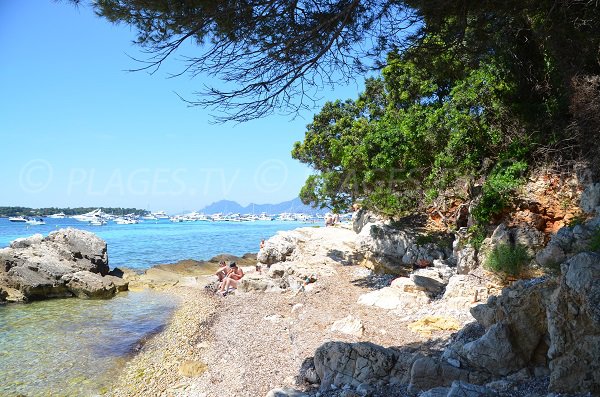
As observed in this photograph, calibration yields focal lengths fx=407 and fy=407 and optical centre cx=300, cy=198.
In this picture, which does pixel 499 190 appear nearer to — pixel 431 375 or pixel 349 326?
pixel 349 326

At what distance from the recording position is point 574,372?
146 inches

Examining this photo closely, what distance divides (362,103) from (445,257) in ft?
23.5

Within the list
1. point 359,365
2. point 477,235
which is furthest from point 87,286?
point 477,235

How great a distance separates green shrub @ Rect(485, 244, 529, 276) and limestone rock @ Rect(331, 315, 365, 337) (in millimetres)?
2976

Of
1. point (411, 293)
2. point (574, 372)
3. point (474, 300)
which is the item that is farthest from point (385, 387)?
point (411, 293)

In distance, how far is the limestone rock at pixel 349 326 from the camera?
8305 mm

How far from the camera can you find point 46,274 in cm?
1627

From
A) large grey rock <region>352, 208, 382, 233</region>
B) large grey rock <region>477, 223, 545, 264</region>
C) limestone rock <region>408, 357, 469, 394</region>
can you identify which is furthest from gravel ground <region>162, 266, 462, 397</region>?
large grey rock <region>352, 208, 382, 233</region>

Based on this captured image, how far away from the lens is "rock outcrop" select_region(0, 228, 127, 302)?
15594 millimetres

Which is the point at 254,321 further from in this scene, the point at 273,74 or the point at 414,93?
the point at 414,93

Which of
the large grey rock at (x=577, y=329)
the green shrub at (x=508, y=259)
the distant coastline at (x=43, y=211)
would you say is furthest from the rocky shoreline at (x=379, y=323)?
the distant coastline at (x=43, y=211)

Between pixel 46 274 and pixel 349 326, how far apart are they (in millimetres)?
13585

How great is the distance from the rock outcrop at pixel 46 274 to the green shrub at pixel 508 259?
1421cm

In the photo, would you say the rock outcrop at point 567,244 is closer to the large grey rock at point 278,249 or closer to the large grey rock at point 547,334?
the large grey rock at point 547,334
